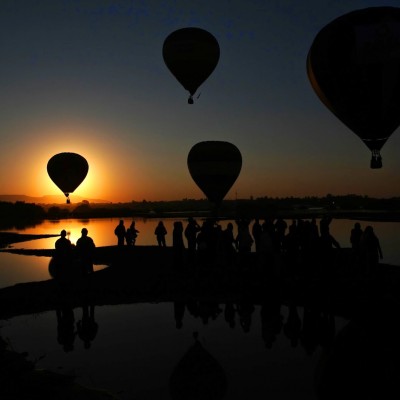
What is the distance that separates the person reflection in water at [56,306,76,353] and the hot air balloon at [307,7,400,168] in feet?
42.6

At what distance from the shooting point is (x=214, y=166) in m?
→ 34.8

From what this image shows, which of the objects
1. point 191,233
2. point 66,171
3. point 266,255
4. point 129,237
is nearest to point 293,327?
point 266,255

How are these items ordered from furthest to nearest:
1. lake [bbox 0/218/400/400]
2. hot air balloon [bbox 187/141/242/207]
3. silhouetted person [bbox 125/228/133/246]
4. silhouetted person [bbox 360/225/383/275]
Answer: hot air balloon [bbox 187/141/242/207] → silhouetted person [bbox 125/228/133/246] → silhouetted person [bbox 360/225/383/275] → lake [bbox 0/218/400/400]

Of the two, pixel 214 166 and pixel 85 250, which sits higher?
pixel 214 166

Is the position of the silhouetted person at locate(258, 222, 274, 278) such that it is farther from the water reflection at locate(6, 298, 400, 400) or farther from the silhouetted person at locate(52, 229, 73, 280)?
the silhouetted person at locate(52, 229, 73, 280)

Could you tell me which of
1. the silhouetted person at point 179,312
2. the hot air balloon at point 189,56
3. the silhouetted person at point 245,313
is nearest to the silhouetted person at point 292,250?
the silhouetted person at point 245,313

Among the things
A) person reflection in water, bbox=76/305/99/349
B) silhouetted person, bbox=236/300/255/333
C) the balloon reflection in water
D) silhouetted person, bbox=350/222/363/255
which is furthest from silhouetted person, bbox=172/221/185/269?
the balloon reflection in water

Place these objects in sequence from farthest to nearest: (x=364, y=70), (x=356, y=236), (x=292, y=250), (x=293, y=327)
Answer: (x=364, y=70), (x=356, y=236), (x=292, y=250), (x=293, y=327)

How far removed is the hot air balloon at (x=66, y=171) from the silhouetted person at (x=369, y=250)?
116ft

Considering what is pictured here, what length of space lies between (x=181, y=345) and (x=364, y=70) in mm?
13738

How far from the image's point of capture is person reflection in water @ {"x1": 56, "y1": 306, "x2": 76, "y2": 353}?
11.3 m

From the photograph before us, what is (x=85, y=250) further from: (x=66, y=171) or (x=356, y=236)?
(x=66, y=171)

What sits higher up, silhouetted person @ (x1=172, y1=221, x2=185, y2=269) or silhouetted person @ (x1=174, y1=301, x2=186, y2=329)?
silhouetted person @ (x1=172, y1=221, x2=185, y2=269)

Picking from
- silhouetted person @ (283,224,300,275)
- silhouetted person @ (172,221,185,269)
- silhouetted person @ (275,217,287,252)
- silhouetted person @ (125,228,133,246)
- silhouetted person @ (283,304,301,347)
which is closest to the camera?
silhouetted person @ (283,304,301,347)
